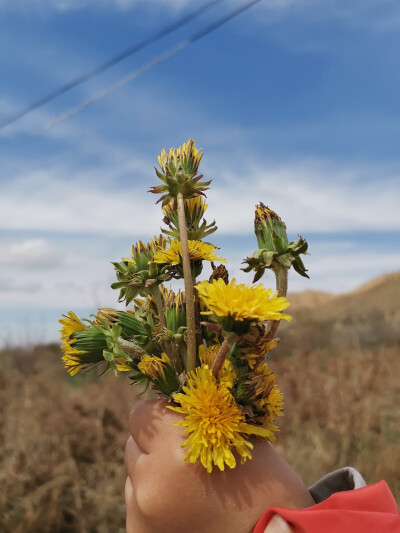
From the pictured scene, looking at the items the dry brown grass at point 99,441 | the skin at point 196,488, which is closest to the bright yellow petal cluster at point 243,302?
the skin at point 196,488

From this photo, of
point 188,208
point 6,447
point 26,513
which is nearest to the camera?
point 188,208

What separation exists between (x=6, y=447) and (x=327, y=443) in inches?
79.6

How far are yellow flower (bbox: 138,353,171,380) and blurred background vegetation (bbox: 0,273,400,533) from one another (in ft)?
6.88

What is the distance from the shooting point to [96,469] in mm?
3127

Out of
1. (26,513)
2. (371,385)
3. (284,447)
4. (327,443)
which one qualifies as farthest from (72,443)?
(371,385)

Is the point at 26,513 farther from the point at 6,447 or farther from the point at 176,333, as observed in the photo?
the point at 176,333

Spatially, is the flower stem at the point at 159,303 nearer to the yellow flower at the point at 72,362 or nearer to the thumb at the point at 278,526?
the yellow flower at the point at 72,362

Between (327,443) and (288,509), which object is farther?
(327,443)

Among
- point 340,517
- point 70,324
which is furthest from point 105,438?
point 340,517

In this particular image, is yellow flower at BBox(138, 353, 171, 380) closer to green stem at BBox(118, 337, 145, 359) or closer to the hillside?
green stem at BBox(118, 337, 145, 359)

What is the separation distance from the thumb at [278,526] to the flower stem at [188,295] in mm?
305

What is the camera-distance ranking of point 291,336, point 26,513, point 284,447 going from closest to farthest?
point 26,513 < point 284,447 < point 291,336

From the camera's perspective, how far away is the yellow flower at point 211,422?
0.94m

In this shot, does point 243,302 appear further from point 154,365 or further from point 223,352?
point 154,365
